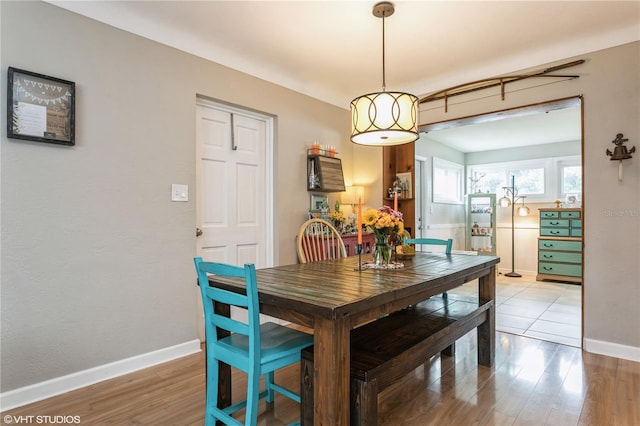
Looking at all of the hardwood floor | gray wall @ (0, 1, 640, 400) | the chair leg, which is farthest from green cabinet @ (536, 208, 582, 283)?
the chair leg

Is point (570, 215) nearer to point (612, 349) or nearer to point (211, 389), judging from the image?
point (612, 349)

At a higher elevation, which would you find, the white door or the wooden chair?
the white door

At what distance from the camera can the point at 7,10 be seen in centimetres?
199

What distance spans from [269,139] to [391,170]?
1653 mm

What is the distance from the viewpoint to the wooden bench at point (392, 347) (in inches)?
56.3

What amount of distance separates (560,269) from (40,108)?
6.67 metres

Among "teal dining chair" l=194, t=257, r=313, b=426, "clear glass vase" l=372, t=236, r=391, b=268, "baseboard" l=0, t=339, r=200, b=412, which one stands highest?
"clear glass vase" l=372, t=236, r=391, b=268

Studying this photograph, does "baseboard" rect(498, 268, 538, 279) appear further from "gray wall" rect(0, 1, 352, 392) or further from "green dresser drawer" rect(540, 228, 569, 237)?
"gray wall" rect(0, 1, 352, 392)

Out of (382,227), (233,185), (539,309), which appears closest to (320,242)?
(233,185)

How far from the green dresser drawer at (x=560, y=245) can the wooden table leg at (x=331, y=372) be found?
5.59 meters

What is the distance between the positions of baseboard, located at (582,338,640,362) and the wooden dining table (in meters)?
1.38

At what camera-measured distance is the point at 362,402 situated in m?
1.41

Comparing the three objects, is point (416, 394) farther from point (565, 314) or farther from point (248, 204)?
Result: point (565, 314)

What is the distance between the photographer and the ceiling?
7.78ft
